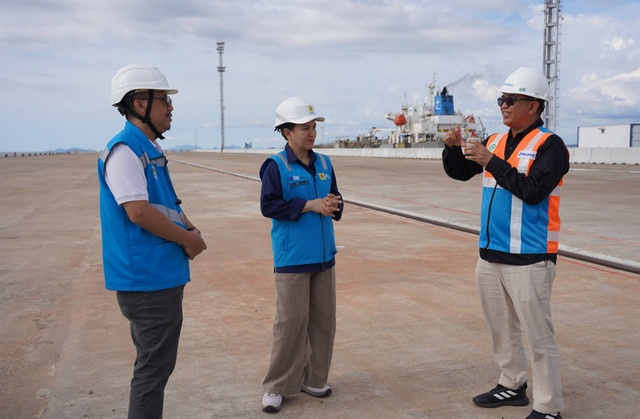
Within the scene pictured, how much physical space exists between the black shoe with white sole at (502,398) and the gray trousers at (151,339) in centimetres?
211

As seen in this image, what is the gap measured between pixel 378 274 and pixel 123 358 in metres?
3.74

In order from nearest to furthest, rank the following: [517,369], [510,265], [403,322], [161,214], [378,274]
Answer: [161,214] → [510,265] → [517,369] → [403,322] → [378,274]

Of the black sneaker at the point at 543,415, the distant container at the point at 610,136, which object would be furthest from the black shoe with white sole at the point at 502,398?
the distant container at the point at 610,136

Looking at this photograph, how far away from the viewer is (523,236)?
12.0 ft

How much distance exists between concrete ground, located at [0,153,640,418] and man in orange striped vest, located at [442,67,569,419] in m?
0.31

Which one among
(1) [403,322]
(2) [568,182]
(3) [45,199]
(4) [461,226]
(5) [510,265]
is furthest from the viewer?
(2) [568,182]

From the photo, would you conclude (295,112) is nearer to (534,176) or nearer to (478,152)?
(478,152)

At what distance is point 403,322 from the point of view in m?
5.67

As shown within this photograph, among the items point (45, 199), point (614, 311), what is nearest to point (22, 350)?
point (614, 311)

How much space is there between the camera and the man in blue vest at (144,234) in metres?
2.88

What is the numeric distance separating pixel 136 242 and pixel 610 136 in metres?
66.6

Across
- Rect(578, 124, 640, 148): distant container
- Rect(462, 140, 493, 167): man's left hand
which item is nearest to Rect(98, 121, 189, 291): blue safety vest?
Rect(462, 140, 493, 167): man's left hand

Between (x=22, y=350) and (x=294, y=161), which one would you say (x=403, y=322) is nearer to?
(x=294, y=161)

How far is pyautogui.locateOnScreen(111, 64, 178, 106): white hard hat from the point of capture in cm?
301
